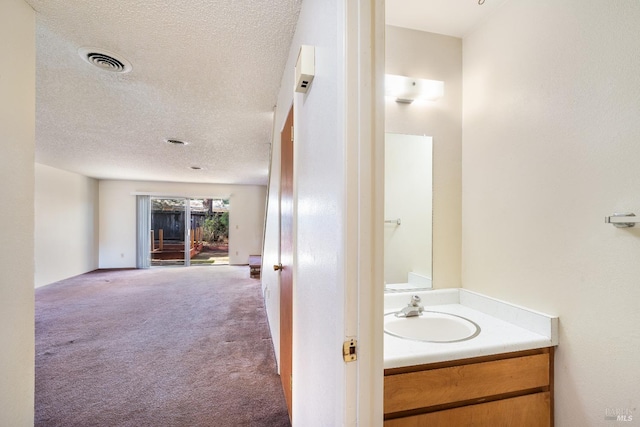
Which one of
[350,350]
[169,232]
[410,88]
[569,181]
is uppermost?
[410,88]

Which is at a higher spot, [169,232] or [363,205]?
[363,205]

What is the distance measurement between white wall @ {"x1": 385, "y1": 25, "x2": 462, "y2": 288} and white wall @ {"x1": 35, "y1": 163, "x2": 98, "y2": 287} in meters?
6.36

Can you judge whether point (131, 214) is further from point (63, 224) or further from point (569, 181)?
point (569, 181)

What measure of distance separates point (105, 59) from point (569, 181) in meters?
2.55

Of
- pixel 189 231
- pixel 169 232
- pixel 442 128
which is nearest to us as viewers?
pixel 442 128

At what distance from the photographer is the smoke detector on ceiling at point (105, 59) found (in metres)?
1.58

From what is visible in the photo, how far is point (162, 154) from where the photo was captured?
4.21 meters

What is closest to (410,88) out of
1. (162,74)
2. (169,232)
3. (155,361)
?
(162,74)

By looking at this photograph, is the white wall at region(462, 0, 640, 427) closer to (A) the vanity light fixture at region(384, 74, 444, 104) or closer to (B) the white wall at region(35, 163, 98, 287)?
(A) the vanity light fixture at region(384, 74, 444, 104)

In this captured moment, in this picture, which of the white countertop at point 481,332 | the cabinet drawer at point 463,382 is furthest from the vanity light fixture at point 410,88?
the cabinet drawer at point 463,382

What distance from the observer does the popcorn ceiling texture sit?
131 cm

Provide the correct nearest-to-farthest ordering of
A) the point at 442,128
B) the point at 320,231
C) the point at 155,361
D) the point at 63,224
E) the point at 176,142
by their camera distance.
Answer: the point at 320,231 < the point at 442,128 < the point at 155,361 < the point at 176,142 < the point at 63,224

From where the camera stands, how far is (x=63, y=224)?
5449 millimetres

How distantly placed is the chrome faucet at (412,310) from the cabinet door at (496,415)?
424mm
